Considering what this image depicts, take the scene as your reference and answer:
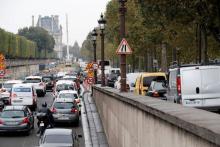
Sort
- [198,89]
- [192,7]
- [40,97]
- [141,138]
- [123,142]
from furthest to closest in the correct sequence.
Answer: [40,97] → [192,7] → [198,89] → [123,142] → [141,138]

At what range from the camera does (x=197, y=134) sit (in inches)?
297

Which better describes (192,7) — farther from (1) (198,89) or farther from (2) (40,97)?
(2) (40,97)

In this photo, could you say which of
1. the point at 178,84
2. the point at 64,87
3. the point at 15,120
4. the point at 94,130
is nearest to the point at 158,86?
the point at 94,130

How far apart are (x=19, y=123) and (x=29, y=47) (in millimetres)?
158653

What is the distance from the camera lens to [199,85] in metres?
19.5

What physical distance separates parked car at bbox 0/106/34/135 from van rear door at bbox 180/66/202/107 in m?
11.4

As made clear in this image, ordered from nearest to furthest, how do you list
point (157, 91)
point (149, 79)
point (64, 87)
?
point (157, 91)
point (149, 79)
point (64, 87)

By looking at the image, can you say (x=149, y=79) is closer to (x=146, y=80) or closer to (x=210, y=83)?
(x=146, y=80)

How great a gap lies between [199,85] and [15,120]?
40.6 feet

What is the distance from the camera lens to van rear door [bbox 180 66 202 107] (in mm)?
19500

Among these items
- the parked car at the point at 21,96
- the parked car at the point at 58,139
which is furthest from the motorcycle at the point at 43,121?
the parked car at the point at 21,96

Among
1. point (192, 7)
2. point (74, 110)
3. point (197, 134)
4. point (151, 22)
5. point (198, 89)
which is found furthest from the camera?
point (151, 22)

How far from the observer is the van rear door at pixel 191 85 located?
1950 cm

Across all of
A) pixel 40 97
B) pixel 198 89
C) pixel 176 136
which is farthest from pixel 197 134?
pixel 40 97
